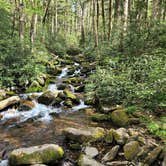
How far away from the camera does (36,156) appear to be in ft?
→ 19.3

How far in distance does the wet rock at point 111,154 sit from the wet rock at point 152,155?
29.0 inches

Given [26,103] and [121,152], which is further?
[26,103]

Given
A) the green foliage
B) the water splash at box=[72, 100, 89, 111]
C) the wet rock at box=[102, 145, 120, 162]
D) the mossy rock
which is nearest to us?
the wet rock at box=[102, 145, 120, 162]

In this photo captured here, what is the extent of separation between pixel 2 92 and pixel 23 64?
121 inches

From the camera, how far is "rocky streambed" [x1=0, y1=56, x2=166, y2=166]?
5.91 metres

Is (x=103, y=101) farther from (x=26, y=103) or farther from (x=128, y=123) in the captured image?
(x=26, y=103)

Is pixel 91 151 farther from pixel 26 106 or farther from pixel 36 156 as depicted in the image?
pixel 26 106

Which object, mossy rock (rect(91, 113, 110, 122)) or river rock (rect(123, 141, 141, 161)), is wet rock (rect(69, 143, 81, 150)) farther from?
mossy rock (rect(91, 113, 110, 122))

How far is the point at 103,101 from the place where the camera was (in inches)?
390

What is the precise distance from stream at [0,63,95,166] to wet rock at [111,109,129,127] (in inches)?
28.5

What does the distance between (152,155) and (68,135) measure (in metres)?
2.32

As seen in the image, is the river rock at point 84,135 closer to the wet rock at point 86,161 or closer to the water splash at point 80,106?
the wet rock at point 86,161

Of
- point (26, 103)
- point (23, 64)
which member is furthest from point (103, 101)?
point (23, 64)

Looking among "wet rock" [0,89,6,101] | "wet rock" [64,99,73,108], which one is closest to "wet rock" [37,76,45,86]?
"wet rock" [0,89,6,101]
